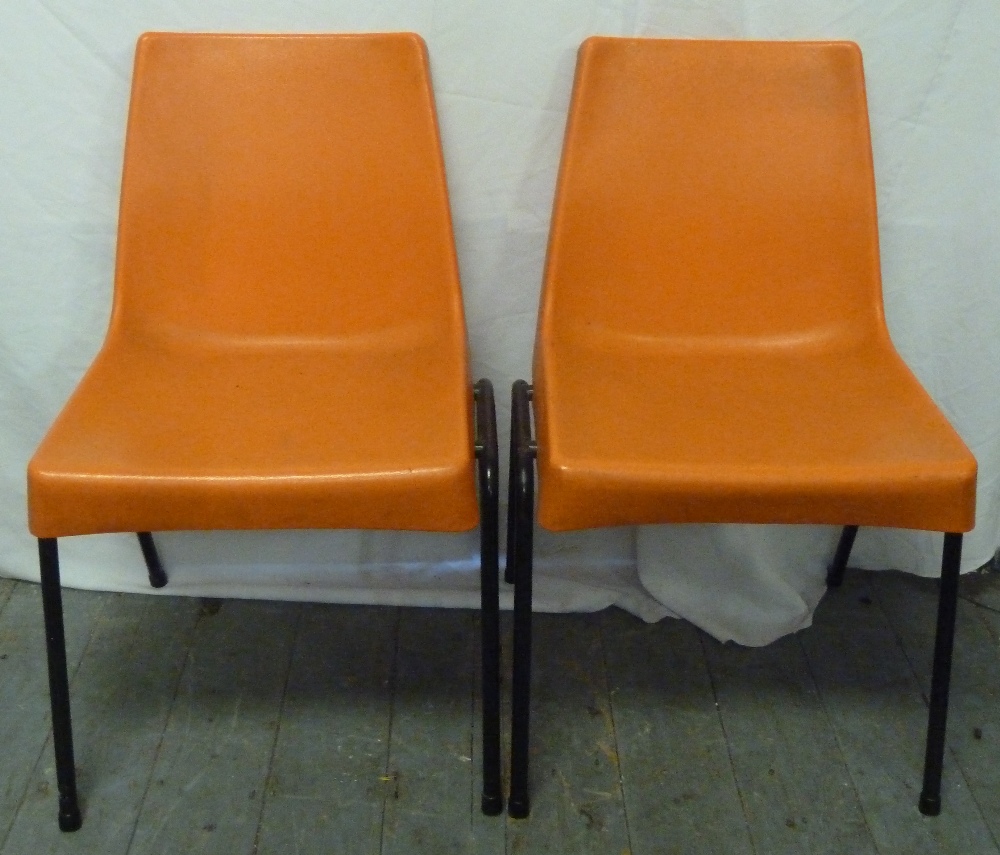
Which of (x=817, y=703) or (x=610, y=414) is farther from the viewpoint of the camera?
(x=817, y=703)

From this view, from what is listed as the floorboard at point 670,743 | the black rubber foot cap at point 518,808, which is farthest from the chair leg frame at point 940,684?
the black rubber foot cap at point 518,808

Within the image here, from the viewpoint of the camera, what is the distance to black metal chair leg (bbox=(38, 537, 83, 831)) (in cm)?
100

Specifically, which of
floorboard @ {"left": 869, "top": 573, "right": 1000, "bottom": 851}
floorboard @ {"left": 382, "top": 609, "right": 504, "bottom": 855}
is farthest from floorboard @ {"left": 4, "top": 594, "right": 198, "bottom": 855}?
floorboard @ {"left": 869, "top": 573, "right": 1000, "bottom": 851}

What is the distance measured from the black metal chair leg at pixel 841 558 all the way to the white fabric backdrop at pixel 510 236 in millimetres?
30

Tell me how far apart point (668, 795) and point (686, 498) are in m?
0.45

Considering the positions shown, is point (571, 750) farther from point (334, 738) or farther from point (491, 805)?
point (334, 738)

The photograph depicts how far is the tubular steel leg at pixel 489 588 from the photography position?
101cm

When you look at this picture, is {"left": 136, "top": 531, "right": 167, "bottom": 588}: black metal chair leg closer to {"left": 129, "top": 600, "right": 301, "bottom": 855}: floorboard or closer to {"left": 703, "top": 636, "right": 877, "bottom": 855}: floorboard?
{"left": 129, "top": 600, "right": 301, "bottom": 855}: floorboard

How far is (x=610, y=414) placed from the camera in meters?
1.02

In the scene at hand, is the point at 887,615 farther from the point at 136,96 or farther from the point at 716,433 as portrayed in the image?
the point at 136,96

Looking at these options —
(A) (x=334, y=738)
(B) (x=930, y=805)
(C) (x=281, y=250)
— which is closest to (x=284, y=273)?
(C) (x=281, y=250)

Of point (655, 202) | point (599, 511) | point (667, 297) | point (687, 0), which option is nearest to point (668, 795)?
point (599, 511)

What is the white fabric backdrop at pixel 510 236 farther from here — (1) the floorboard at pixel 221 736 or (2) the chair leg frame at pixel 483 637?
(2) the chair leg frame at pixel 483 637

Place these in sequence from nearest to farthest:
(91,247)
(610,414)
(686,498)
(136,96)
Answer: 1. (686,498)
2. (610,414)
3. (136,96)
4. (91,247)
